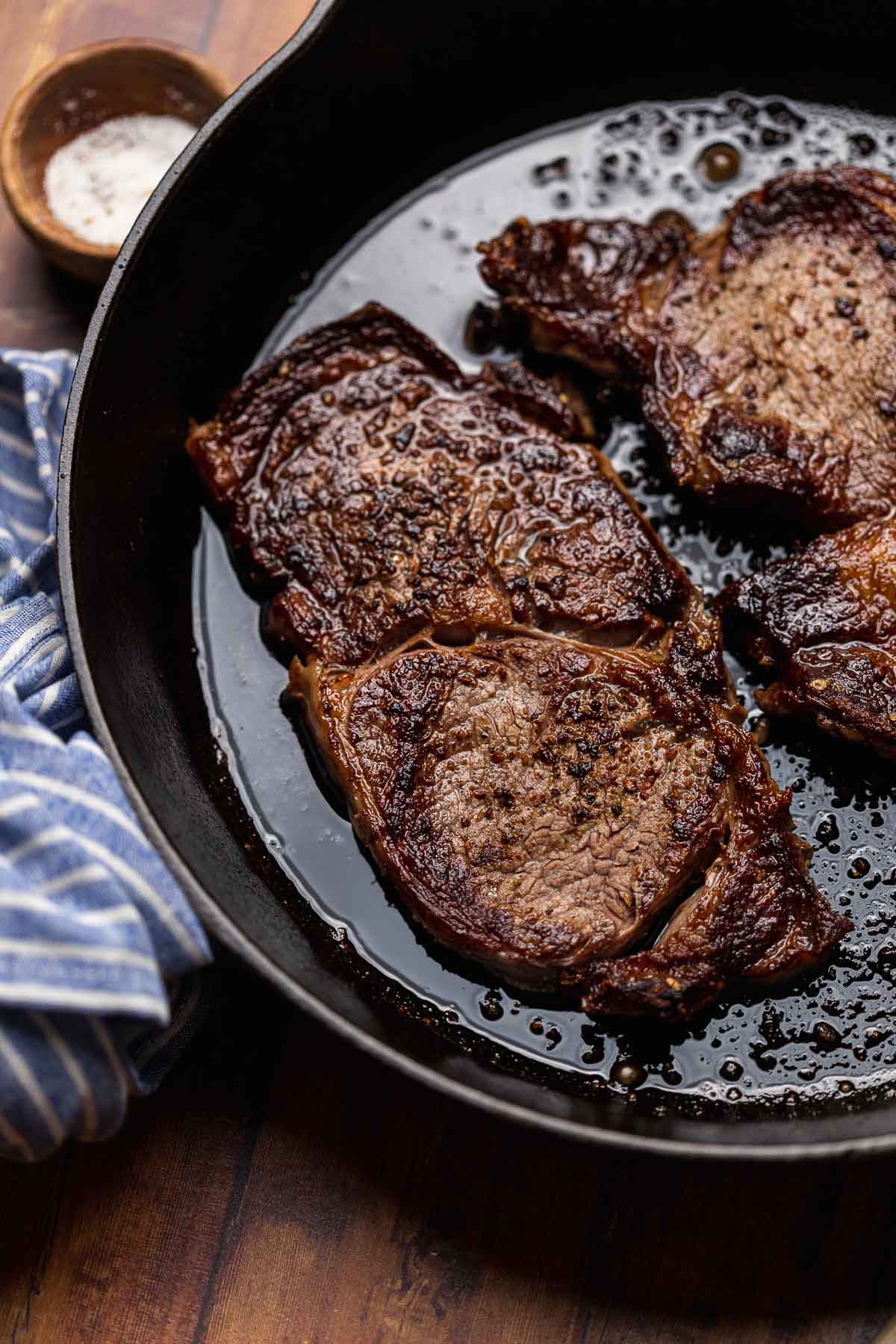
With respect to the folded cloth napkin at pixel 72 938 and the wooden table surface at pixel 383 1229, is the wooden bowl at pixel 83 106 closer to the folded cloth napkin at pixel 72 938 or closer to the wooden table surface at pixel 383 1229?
the folded cloth napkin at pixel 72 938

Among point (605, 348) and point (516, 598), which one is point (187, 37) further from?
point (516, 598)

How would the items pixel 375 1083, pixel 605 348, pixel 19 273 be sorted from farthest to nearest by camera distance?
pixel 19 273
pixel 605 348
pixel 375 1083

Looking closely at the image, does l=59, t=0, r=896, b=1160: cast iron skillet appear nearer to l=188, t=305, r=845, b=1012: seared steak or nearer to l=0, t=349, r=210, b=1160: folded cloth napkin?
l=0, t=349, r=210, b=1160: folded cloth napkin

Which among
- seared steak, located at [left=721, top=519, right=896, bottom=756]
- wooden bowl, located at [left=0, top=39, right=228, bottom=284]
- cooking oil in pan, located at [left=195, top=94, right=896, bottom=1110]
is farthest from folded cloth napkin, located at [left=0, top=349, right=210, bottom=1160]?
seared steak, located at [left=721, top=519, right=896, bottom=756]

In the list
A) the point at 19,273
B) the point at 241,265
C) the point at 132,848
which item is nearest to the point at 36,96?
the point at 19,273

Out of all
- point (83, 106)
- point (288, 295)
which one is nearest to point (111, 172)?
point (83, 106)

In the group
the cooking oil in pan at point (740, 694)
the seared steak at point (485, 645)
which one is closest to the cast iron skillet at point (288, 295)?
the cooking oil in pan at point (740, 694)
